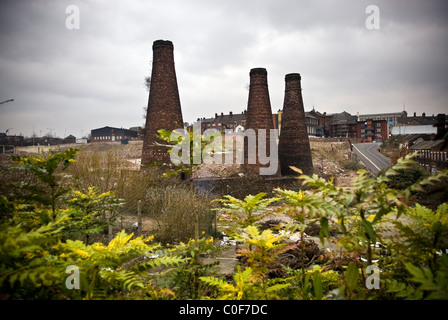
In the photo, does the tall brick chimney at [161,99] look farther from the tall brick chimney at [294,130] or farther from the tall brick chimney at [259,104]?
the tall brick chimney at [294,130]

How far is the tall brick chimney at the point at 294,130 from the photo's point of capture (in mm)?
20203

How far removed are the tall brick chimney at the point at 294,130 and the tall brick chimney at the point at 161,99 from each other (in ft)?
27.9

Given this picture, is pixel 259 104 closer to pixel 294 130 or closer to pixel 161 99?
pixel 294 130

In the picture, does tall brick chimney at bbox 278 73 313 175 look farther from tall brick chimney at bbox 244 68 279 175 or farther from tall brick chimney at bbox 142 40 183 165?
tall brick chimney at bbox 142 40 183 165

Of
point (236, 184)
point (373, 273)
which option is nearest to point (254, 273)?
point (373, 273)

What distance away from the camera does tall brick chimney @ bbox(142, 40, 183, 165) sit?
51.8 feet

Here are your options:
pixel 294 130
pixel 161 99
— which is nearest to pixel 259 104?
pixel 294 130

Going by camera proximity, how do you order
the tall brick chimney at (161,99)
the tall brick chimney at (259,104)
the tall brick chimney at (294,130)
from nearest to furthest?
1. the tall brick chimney at (161,99)
2. the tall brick chimney at (259,104)
3. the tall brick chimney at (294,130)

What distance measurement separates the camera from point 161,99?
1589 centimetres

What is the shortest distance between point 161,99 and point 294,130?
9902mm

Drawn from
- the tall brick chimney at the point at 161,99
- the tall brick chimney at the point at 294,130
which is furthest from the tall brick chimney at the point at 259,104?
the tall brick chimney at the point at 161,99
